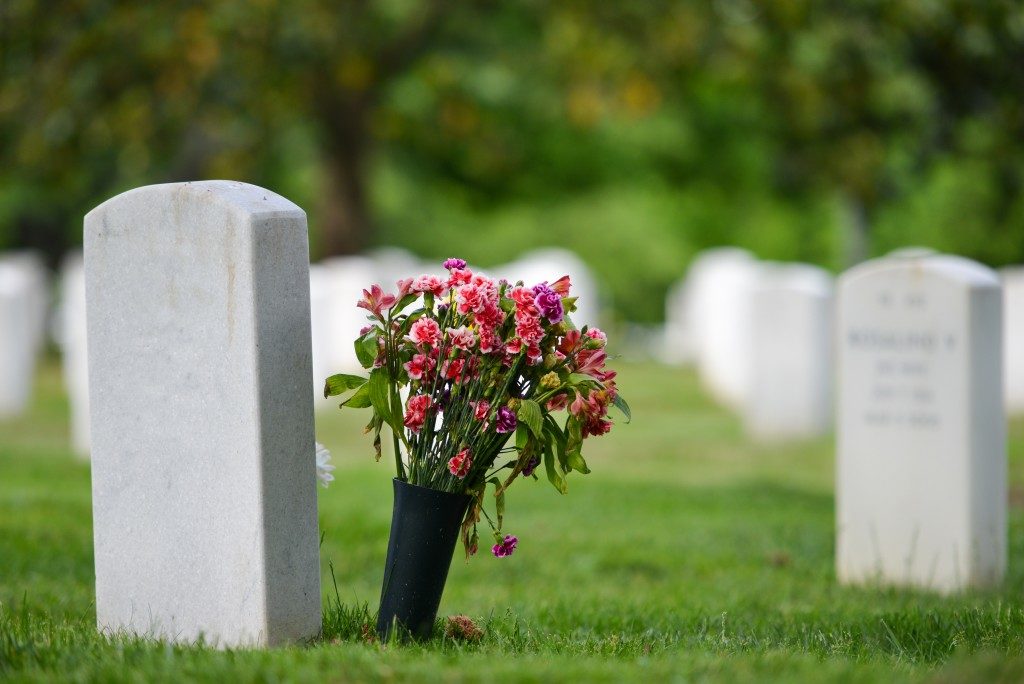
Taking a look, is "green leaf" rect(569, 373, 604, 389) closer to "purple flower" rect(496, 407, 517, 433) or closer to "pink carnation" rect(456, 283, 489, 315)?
"purple flower" rect(496, 407, 517, 433)

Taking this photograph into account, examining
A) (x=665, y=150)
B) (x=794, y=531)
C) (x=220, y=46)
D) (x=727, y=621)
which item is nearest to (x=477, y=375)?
(x=727, y=621)

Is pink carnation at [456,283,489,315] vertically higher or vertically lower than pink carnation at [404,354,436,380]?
higher

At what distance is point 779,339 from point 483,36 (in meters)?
9.36

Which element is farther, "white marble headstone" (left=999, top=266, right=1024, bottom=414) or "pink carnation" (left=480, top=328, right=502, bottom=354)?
"white marble headstone" (left=999, top=266, right=1024, bottom=414)

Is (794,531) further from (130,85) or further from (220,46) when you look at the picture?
(130,85)

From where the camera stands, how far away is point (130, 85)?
1399cm

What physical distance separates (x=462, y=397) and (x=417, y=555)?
1.81ft

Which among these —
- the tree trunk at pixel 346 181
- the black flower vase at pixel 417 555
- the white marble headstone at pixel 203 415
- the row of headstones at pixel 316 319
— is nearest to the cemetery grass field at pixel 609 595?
the black flower vase at pixel 417 555

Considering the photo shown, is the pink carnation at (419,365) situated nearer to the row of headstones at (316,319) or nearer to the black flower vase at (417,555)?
the black flower vase at (417,555)

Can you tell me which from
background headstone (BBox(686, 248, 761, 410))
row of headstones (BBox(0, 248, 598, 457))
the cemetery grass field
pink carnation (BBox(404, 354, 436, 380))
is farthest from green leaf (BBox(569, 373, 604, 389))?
background headstone (BBox(686, 248, 761, 410))

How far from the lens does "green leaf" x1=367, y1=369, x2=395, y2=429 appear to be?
168 inches

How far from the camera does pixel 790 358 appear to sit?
13078 mm

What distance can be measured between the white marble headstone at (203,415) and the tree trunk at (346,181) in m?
16.6

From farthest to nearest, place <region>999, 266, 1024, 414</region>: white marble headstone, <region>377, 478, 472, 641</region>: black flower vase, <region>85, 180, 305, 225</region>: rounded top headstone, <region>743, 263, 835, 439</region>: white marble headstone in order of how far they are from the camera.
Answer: <region>999, 266, 1024, 414</region>: white marble headstone → <region>743, 263, 835, 439</region>: white marble headstone → <region>377, 478, 472, 641</region>: black flower vase → <region>85, 180, 305, 225</region>: rounded top headstone
